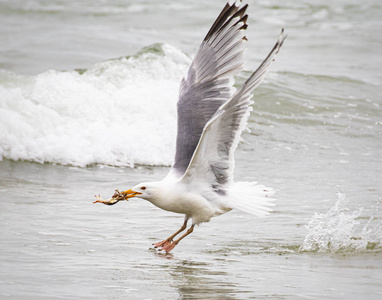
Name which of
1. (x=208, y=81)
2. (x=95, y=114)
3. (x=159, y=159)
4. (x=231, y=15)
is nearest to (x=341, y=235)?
(x=208, y=81)

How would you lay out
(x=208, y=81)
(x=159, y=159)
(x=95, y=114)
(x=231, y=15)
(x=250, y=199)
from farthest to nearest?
(x=95, y=114)
(x=159, y=159)
(x=208, y=81)
(x=231, y=15)
(x=250, y=199)

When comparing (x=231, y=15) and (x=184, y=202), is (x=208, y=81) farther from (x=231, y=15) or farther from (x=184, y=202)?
(x=184, y=202)

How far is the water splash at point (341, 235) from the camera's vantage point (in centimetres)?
616

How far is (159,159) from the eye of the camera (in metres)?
10.1

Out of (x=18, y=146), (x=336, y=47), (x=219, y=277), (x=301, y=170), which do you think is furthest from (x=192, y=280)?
(x=336, y=47)

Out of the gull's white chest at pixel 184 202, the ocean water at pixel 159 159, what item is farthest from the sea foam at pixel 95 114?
the gull's white chest at pixel 184 202

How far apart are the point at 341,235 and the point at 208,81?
184 cm

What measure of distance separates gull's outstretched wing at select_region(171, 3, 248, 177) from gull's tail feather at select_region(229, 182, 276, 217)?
511 millimetres

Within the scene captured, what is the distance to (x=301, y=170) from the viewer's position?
30.7ft

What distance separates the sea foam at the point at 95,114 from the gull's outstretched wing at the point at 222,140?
378cm

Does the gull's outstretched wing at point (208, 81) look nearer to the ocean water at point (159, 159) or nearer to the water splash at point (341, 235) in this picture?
the ocean water at point (159, 159)

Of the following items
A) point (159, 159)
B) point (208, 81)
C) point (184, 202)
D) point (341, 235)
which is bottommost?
point (159, 159)

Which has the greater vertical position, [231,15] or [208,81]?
[231,15]

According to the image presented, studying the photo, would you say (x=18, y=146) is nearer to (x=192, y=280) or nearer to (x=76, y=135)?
(x=76, y=135)
